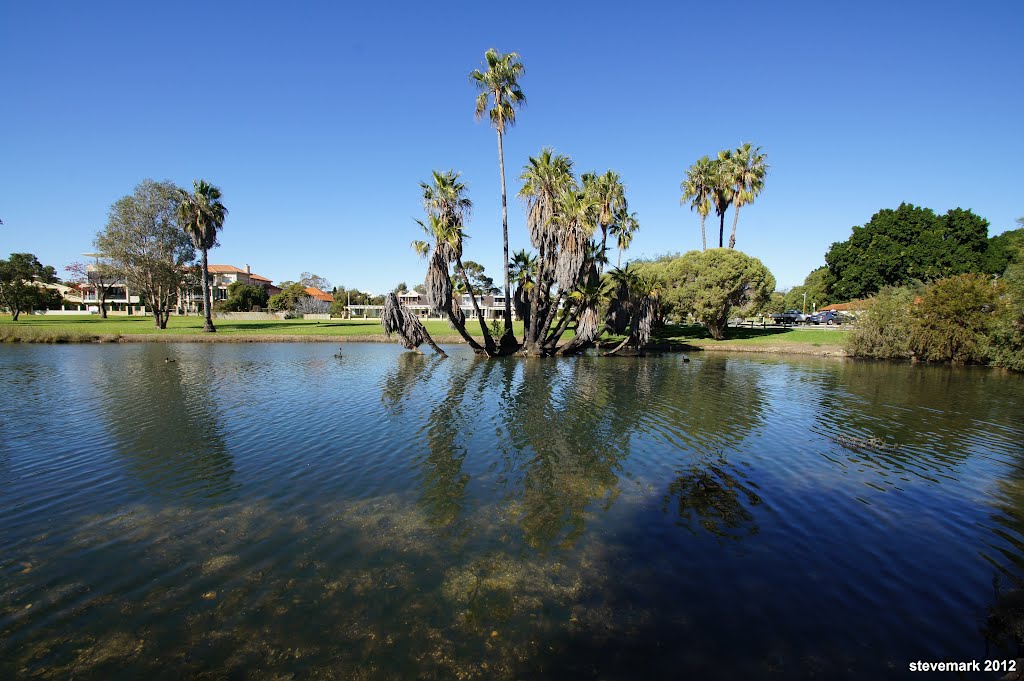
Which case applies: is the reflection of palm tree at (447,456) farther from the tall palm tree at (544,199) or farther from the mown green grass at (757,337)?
the mown green grass at (757,337)

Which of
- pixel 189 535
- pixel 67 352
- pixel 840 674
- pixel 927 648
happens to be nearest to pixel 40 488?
pixel 189 535

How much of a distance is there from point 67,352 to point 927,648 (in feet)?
190

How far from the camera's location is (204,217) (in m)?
61.8

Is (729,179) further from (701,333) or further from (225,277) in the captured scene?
(225,277)

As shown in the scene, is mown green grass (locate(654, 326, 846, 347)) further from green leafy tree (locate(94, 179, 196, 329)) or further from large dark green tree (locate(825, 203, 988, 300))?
green leafy tree (locate(94, 179, 196, 329))

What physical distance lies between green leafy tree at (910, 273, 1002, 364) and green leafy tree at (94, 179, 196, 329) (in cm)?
9169

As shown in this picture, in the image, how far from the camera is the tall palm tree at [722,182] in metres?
56.9

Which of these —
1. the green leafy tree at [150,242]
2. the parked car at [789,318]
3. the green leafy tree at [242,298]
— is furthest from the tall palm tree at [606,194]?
the green leafy tree at [242,298]

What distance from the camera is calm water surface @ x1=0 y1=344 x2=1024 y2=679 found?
232 inches

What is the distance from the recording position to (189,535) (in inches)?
348

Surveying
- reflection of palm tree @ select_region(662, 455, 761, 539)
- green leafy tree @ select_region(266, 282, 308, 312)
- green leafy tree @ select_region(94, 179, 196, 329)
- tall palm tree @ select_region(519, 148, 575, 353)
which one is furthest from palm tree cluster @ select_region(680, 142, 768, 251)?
green leafy tree @ select_region(266, 282, 308, 312)

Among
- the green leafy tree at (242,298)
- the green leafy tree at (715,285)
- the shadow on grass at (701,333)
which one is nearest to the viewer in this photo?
the green leafy tree at (715,285)

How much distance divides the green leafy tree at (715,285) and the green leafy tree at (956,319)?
16.6m

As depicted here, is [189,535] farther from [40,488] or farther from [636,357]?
[636,357]
